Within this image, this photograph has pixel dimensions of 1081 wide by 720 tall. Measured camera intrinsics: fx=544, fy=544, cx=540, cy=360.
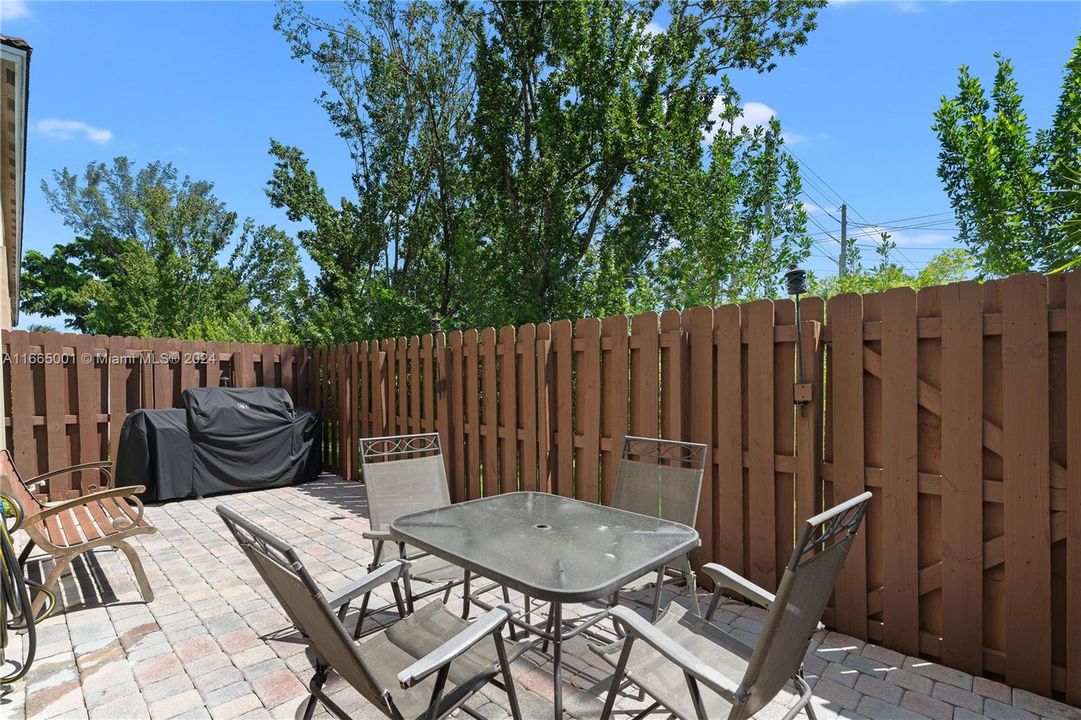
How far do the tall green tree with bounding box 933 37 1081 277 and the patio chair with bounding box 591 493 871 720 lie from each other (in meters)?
5.14

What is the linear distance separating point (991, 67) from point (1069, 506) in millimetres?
5358

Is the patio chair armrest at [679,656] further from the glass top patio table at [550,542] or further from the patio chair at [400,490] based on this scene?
the patio chair at [400,490]

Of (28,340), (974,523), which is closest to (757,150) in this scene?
(974,523)

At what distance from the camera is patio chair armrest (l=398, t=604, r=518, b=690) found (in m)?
1.54

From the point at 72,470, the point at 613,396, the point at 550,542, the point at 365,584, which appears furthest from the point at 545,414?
the point at 72,470

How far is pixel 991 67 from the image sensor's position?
558cm

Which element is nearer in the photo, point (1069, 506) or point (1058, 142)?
point (1069, 506)

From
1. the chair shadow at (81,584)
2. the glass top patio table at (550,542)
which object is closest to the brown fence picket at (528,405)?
the glass top patio table at (550,542)

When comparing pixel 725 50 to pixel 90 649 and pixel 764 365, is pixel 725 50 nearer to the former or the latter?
pixel 764 365

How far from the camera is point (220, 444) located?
6.61m

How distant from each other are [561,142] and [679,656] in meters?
8.80

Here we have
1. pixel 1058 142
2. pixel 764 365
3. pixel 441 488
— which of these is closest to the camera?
pixel 764 365

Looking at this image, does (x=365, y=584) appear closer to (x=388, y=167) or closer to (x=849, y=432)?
(x=849, y=432)

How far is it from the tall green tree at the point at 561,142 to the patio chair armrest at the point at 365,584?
572cm
